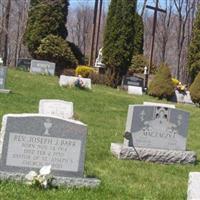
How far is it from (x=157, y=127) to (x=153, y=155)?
58 centimetres

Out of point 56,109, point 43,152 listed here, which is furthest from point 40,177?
point 56,109

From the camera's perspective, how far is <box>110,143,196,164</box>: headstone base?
10.5 metres

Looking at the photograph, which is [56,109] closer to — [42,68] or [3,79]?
[3,79]

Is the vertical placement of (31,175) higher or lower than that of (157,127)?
lower

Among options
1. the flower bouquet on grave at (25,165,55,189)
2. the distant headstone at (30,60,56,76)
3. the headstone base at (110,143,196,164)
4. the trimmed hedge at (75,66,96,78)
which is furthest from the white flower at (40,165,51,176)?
the trimmed hedge at (75,66,96,78)

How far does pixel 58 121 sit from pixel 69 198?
105cm

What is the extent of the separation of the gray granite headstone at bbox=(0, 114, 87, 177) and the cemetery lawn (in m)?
0.31

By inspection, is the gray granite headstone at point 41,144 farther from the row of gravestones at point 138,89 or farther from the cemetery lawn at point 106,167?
the row of gravestones at point 138,89

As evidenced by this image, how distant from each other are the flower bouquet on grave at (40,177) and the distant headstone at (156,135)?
3462 millimetres

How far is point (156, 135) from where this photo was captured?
10.9 m

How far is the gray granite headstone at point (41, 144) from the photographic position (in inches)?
288

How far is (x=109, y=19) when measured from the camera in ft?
103

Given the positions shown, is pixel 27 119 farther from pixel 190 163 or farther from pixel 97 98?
pixel 97 98

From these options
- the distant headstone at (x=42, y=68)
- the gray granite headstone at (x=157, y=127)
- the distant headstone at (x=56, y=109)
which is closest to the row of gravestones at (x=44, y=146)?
the gray granite headstone at (x=157, y=127)
